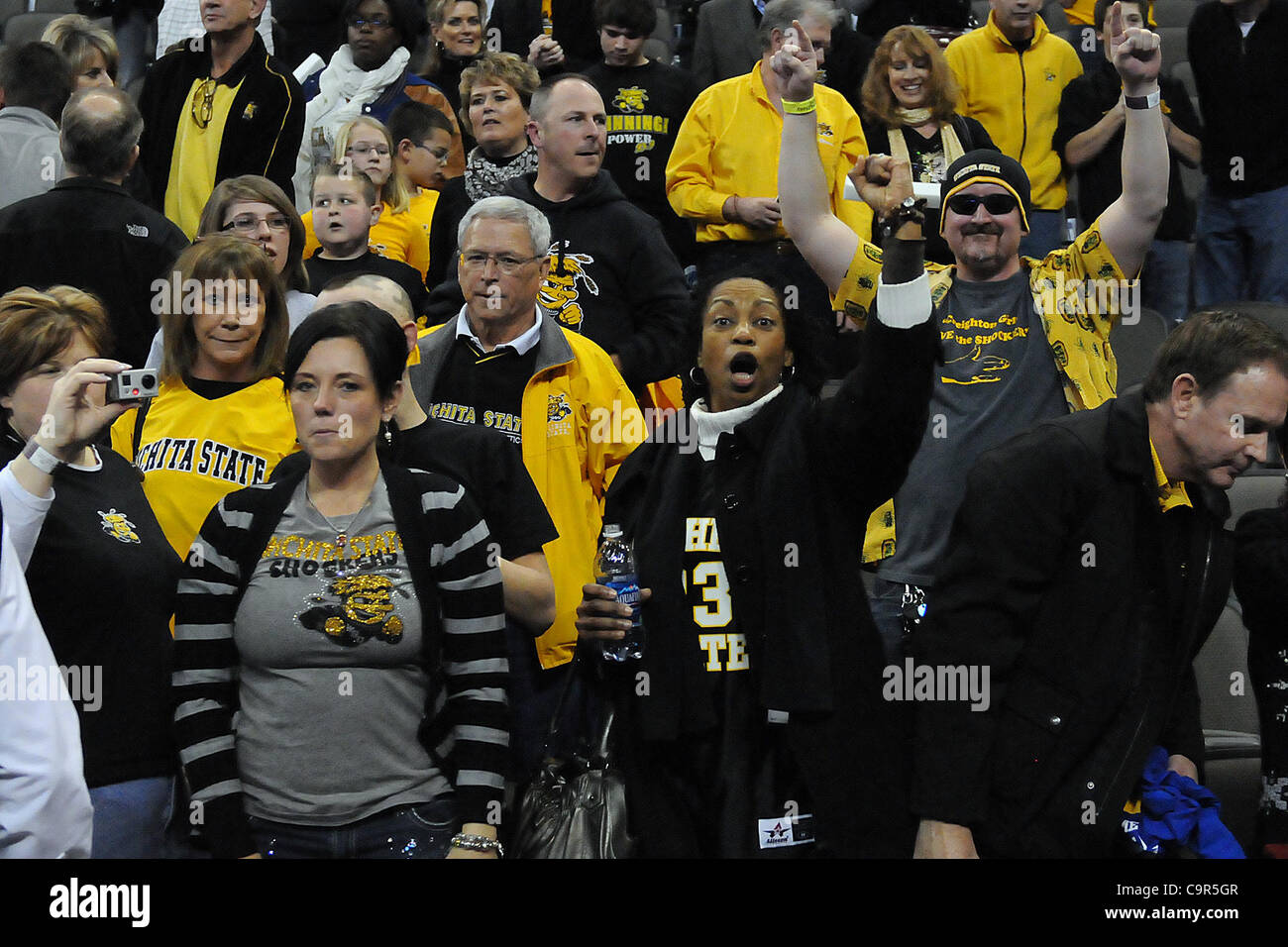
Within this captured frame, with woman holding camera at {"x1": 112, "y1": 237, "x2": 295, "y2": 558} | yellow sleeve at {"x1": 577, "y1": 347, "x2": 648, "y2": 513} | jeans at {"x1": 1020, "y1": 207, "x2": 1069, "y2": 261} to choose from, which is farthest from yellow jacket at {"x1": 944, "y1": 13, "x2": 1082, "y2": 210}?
woman holding camera at {"x1": 112, "y1": 237, "x2": 295, "y2": 558}

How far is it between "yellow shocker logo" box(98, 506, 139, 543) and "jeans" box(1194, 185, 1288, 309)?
5050 millimetres

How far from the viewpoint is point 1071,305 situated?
460cm

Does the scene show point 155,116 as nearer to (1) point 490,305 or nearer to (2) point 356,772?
(1) point 490,305

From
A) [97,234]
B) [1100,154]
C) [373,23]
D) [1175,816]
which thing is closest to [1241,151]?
[1100,154]

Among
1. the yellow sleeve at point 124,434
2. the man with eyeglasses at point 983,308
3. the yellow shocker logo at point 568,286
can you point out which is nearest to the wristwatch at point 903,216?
the man with eyeglasses at point 983,308

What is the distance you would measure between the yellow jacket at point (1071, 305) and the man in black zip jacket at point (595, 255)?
1289mm

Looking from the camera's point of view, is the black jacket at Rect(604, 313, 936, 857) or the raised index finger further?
the raised index finger

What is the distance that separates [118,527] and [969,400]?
7.46ft

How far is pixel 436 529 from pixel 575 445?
1.22 meters

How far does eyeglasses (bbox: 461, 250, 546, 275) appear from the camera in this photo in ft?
16.1

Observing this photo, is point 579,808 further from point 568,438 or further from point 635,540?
point 568,438

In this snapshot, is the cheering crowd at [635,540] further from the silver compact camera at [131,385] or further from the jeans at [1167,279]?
the jeans at [1167,279]
